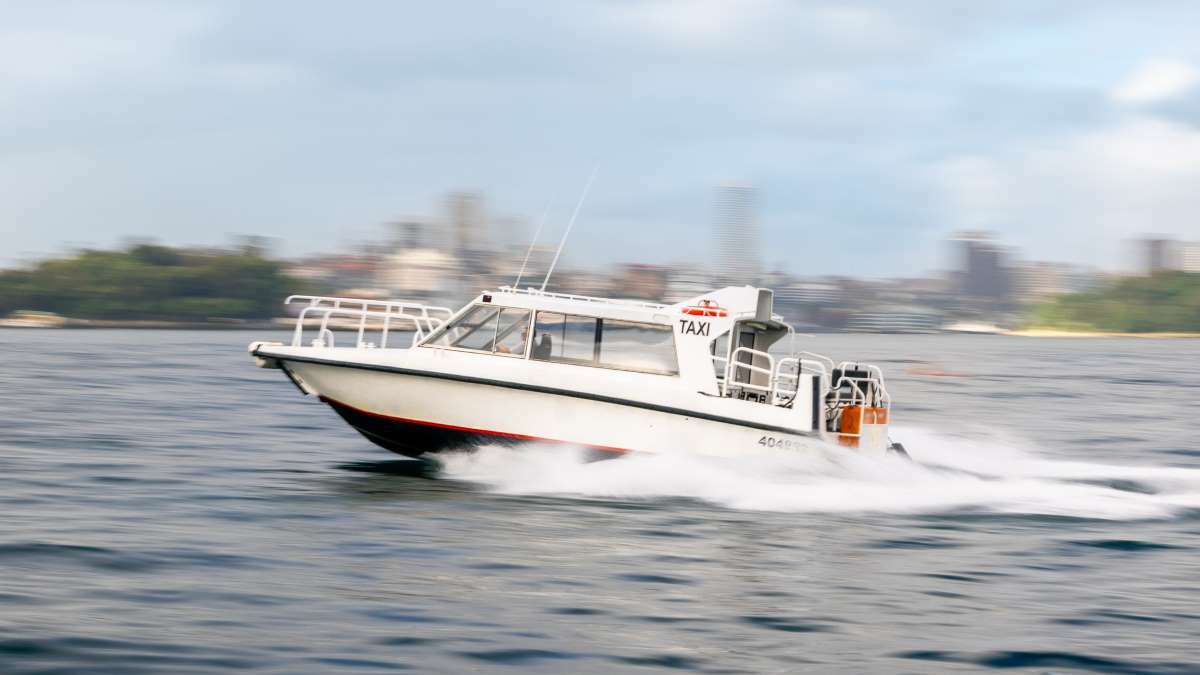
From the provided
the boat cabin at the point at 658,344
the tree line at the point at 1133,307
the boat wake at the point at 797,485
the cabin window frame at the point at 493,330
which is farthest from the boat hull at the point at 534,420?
the tree line at the point at 1133,307

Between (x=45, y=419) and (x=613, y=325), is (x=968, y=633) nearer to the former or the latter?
(x=613, y=325)

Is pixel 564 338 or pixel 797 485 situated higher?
pixel 564 338

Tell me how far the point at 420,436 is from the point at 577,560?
Answer: 399cm

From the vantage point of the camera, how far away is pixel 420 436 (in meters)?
13.1

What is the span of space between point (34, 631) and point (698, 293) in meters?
7.99

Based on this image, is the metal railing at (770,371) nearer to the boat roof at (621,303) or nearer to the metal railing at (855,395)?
the metal railing at (855,395)

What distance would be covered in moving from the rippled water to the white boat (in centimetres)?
29

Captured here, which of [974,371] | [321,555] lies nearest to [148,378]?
[321,555]

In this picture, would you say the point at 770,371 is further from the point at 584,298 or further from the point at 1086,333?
the point at 1086,333

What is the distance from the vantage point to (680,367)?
1288cm

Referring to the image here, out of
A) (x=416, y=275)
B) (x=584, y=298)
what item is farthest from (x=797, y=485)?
(x=416, y=275)

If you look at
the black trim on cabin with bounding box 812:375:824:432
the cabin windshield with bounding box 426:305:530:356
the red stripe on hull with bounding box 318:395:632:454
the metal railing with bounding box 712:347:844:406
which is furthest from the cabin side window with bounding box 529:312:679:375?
the black trim on cabin with bounding box 812:375:824:432

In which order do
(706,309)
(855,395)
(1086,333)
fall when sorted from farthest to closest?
1. (1086,333)
2. (855,395)
3. (706,309)

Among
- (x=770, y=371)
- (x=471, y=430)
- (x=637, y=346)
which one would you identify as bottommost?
(x=471, y=430)
